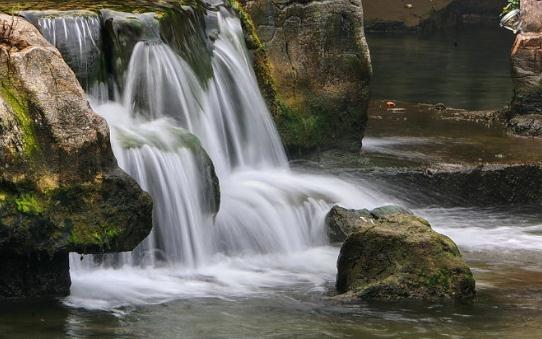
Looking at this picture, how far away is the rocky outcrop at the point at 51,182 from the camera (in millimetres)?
7066

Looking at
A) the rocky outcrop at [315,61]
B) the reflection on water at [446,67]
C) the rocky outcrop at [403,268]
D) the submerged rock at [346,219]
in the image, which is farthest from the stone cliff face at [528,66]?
the rocky outcrop at [403,268]

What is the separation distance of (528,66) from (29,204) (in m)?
7.59

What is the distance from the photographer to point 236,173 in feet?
34.1

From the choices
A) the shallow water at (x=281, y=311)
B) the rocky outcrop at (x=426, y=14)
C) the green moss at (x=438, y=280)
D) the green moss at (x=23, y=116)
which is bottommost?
the shallow water at (x=281, y=311)

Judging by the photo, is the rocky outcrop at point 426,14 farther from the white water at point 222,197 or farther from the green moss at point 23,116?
the green moss at point 23,116

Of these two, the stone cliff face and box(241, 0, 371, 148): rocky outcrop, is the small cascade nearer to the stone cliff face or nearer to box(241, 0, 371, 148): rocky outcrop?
box(241, 0, 371, 148): rocky outcrop

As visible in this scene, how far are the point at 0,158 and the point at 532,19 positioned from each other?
25.4 feet

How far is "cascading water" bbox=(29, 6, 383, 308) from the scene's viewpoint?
26.8ft

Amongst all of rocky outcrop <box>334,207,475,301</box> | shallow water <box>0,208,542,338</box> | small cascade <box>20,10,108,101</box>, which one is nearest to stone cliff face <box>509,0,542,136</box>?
shallow water <box>0,208,542,338</box>

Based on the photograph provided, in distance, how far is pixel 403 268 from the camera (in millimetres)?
7758

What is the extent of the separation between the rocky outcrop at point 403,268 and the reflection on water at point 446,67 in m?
7.56

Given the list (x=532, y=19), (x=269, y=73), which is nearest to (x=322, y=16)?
(x=269, y=73)

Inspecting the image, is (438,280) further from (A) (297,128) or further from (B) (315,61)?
(B) (315,61)

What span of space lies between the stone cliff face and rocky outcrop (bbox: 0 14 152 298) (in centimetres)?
660
